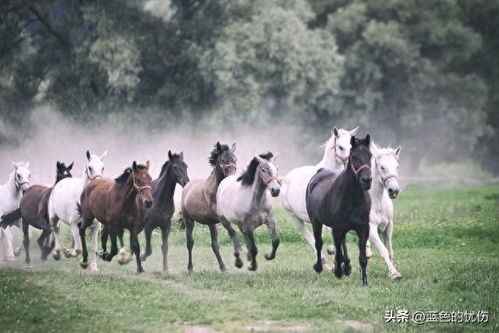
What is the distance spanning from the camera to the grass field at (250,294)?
11703 millimetres

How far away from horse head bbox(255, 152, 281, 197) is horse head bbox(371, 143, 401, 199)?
170cm

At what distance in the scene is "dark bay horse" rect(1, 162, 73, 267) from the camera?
19984 millimetres

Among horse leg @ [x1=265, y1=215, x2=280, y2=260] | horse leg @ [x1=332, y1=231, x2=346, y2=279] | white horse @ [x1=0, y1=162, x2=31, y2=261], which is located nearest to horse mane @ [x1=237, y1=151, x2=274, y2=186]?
horse leg @ [x1=265, y1=215, x2=280, y2=260]

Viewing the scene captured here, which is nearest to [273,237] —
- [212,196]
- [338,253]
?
[338,253]

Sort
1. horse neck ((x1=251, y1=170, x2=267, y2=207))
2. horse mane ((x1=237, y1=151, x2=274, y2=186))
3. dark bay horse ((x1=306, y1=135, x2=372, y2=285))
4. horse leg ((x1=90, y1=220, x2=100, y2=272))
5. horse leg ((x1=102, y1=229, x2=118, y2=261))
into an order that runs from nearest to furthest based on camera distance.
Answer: dark bay horse ((x1=306, y1=135, x2=372, y2=285)) → horse neck ((x1=251, y1=170, x2=267, y2=207)) → horse mane ((x1=237, y1=151, x2=274, y2=186)) → horse leg ((x1=102, y1=229, x2=118, y2=261)) → horse leg ((x1=90, y1=220, x2=100, y2=272))

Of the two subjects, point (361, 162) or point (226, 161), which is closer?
point (361, 162)

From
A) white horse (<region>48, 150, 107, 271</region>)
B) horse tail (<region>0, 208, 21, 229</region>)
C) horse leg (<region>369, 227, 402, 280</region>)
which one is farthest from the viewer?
horse tail (<region>0, 208, 21, 229</region>)

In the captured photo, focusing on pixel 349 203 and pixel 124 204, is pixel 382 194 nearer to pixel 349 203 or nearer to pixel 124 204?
pixel 349 203

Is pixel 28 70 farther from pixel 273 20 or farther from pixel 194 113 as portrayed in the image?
pixel 273 20

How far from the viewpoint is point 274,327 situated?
11.4 m

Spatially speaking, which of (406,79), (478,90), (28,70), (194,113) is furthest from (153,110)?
(478,90)

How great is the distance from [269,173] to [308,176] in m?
2.21

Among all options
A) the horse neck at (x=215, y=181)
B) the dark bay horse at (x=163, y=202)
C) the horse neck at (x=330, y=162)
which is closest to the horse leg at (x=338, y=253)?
the horse neck at (x=330, y=162)

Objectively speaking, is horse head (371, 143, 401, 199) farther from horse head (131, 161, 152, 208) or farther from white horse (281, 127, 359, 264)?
horse head (131, 161, 152, 208)
